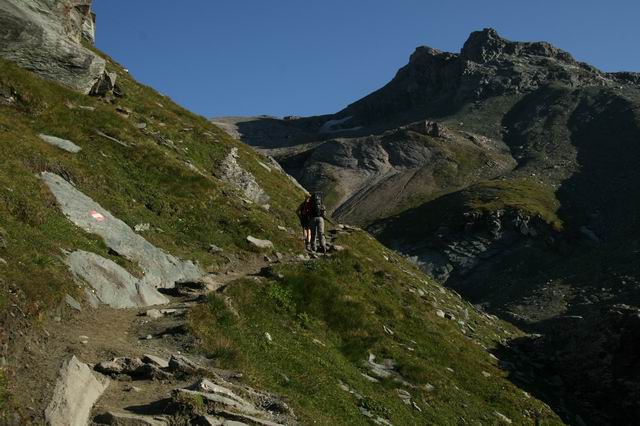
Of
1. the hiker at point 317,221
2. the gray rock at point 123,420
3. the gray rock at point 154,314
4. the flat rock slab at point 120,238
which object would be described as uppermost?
the hiker at point 317,221

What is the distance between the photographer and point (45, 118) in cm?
2831

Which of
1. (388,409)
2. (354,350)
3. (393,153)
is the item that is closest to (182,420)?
(388,409)

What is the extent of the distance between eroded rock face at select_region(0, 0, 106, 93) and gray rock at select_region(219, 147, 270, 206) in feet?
29.8

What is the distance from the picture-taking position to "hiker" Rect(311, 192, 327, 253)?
90.3ft

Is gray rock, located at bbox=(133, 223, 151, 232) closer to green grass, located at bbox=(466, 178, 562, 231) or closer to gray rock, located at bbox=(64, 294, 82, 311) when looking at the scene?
gray rock, located at bbox=(64, 294, 82, 311)

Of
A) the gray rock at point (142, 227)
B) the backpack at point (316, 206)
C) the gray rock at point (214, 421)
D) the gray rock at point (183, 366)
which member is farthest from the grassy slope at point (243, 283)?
the gray rock at point (214, 421)

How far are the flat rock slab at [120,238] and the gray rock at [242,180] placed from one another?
39.3 feet

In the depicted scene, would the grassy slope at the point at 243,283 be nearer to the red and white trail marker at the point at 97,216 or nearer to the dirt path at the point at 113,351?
the dirt path at the point at 113,351

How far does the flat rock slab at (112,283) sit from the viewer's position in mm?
16562

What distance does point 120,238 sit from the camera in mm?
20500

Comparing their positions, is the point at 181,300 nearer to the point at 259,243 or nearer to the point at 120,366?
the point at 120,366

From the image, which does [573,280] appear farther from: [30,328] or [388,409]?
[30,328]

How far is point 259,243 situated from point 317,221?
2.94m

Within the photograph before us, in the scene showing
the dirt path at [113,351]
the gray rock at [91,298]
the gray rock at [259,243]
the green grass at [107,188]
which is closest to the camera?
the dirt path at [113,351]
